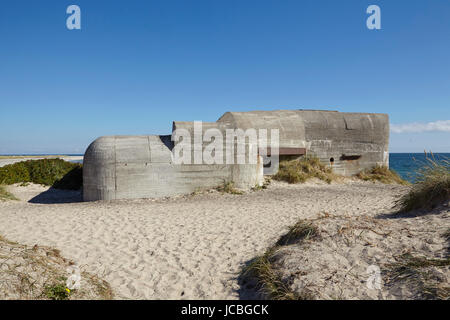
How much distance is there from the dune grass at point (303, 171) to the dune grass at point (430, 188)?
6.19 metres

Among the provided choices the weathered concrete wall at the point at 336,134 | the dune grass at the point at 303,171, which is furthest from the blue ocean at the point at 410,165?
the dune grass at the point at 303,171

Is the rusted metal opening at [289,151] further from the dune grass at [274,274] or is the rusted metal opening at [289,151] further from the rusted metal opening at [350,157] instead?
the dune grass at [274,274]

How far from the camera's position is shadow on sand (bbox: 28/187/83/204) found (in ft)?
30.3

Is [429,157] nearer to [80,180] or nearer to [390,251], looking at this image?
[390,251]

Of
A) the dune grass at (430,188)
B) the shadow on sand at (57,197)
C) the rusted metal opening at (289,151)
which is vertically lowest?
the shadow on sand at (57,197)

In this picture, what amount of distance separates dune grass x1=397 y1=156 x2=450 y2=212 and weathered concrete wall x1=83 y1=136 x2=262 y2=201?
5.79 meters

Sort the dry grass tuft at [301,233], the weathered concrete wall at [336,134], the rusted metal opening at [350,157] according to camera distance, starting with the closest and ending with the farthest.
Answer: the dry grass tuft at [301,233], the weathered concrete wall at [336,134], the rusted metal opening at [350,157]

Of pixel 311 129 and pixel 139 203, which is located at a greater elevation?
pixel 311 129

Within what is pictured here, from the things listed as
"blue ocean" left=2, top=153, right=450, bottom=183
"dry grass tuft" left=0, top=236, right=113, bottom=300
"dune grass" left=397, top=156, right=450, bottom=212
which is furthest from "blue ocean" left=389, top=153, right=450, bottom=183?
"dry grass tuft" left=0, top=236, right=113, bottom=300

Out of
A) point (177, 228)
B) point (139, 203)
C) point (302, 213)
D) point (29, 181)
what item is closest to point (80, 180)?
point (29, 181)

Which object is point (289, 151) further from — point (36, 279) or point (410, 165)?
Result: point (410, 165)

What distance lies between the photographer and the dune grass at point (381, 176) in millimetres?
13309

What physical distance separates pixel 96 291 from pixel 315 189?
8.97 metres
